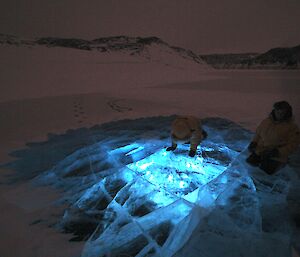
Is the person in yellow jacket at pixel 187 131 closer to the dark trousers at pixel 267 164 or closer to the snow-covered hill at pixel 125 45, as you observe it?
the dark trousers at pixel 267 164

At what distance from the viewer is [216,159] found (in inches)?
86.4

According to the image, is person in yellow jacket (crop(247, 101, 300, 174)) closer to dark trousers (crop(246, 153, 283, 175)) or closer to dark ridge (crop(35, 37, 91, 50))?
dark trousers (crop(246, 153, 283, 175))

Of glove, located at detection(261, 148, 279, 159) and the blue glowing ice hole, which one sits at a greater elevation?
glove, located at detection(261, 148, 279, 159)

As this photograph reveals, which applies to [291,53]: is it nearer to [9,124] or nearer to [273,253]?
[273,253]

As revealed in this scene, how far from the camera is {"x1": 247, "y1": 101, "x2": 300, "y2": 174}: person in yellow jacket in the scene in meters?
1.67

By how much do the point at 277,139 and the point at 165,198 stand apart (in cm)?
93

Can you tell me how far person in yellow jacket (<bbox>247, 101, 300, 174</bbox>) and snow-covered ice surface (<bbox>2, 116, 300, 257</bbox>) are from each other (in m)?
0.10

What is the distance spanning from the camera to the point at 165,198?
162cm

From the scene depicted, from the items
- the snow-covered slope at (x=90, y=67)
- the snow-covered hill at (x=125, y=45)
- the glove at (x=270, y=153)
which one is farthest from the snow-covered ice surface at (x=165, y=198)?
the snow-covered hill at (x=125, y=45)

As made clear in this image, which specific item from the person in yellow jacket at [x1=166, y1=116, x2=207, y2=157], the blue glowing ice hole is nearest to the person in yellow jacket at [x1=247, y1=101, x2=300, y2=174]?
the blue glowing ice hole

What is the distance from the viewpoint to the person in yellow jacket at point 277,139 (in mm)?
1673

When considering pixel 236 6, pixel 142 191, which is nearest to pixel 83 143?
pixel 142 191

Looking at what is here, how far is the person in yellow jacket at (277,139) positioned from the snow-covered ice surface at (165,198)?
0.10 meters

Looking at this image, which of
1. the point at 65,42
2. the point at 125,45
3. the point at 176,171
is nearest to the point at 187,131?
the point at 176,171
